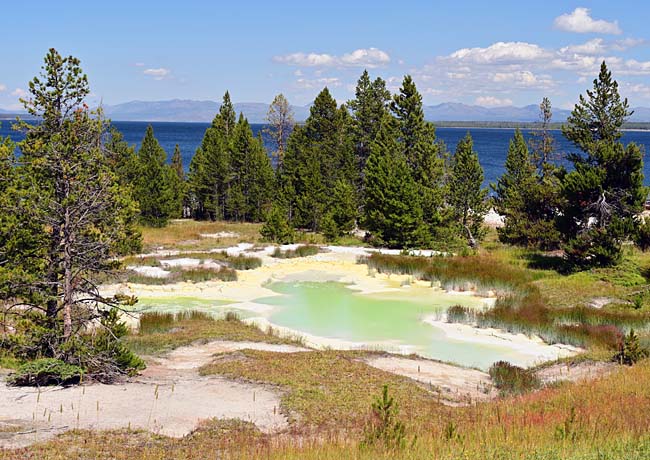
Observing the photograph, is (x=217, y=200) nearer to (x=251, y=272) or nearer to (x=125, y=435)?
(x=251, y=272)

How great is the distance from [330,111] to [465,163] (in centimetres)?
2286

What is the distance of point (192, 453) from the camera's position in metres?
9.30

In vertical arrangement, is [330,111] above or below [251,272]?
above

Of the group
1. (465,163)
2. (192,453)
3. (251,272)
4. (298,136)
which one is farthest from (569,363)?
(298,136)

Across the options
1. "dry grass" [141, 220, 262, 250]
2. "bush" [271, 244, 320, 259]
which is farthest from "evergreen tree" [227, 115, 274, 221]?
"bush" [271, 244, 320, 259]

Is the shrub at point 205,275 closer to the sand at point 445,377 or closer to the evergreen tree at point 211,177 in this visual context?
the sand at point 445,377

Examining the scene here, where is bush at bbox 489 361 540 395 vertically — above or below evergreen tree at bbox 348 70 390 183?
below

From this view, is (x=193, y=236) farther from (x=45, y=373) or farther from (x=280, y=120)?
(x=45, y=373)

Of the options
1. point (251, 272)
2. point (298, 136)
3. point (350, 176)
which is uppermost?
point (298, 136)

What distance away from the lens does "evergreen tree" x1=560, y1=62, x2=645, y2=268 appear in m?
28.1

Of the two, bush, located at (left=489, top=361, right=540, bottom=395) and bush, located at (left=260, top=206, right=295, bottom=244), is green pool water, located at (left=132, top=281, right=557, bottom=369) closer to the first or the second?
bush, located at (left=489, top=361, right=540, bottom=395)

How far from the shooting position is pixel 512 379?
15516 millimetres

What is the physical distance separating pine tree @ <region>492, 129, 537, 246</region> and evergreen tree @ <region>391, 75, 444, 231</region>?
4.50 m

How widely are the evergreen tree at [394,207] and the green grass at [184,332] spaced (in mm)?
18228
